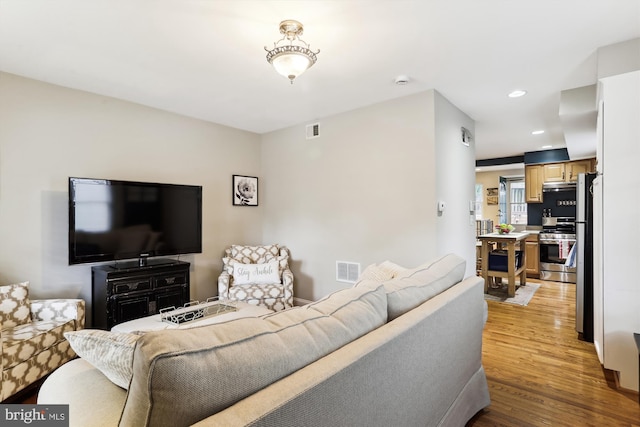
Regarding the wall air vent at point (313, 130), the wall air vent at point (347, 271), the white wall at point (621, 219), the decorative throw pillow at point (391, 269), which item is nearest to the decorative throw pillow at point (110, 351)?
the decorative throw pillow at point (391, 269)

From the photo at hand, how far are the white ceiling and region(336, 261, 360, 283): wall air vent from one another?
1.91 m

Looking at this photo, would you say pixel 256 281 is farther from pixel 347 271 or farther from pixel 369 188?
pixel 369 188

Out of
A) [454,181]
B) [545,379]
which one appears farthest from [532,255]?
[545,379]

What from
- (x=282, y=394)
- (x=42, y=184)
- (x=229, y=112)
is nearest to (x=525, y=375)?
(x=282, y=394)

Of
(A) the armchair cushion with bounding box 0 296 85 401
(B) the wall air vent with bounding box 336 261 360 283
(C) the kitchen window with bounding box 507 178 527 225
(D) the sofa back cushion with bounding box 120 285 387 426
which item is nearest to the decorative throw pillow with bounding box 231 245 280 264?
(B) the wall air vent with bounding box 336 261 360 283

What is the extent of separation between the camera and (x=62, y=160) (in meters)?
3.15

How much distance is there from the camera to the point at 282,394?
79 centimetres

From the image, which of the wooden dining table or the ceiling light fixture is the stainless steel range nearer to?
the wooden dining table

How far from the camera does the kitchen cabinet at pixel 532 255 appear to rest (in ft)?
20.6

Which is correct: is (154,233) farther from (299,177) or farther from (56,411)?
(56,411)

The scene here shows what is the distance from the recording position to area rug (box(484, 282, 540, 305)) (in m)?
4.64

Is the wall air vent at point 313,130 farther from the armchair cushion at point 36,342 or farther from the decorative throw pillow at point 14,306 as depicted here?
the decorative throw pillow at point 14,306

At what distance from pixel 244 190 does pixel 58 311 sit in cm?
263

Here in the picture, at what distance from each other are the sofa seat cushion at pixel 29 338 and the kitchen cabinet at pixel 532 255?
705 centimetres
